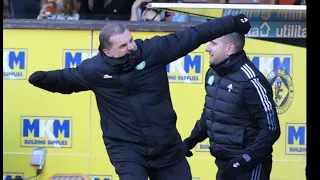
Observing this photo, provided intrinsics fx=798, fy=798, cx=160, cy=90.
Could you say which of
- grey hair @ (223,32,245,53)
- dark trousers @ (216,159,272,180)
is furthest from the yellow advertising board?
dark trousers @ (216,159,272,180)

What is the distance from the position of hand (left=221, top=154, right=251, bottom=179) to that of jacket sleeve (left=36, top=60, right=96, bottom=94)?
46.6 inches

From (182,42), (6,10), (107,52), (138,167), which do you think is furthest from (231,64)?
(6,10)

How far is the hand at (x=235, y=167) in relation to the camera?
18.9 ft

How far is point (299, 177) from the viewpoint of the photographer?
24.8 ft

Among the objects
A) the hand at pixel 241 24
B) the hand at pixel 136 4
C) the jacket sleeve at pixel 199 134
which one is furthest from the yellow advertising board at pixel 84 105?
the hand at pixel 241 24

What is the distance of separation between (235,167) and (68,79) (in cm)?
136

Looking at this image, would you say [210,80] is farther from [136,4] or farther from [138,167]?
[136,4]

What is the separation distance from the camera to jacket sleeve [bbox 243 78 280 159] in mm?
5762

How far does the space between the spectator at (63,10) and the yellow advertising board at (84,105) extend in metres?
0.20

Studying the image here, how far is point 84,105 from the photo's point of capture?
7.53 meters

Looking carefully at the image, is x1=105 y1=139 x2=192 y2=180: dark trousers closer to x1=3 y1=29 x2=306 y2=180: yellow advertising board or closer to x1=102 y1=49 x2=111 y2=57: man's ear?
x1=102 y1=49 x2=111 y2=57: man's ear
